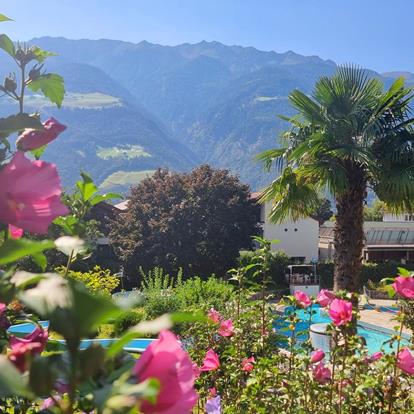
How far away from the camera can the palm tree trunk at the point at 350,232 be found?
7.92 meters

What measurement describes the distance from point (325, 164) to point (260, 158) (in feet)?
4.50

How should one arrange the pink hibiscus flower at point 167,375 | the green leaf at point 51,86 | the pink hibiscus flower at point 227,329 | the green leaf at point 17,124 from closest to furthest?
the pink hibiscus flower at point 167,375 < the green leaf at point 17,124 < the green leaf at point 51,86 < the pink hibiscus flower at point 227,329

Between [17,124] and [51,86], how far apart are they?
0.49 metres

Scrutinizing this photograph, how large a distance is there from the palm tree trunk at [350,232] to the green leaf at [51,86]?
7.13m

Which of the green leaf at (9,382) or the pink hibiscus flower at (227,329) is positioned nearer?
the green leaf at (9,382)

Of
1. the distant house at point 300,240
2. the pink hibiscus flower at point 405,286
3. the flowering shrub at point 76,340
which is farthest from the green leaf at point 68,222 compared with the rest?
the distant house at point 300,240

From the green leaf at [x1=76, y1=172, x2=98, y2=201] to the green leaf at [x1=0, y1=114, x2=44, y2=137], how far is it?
10.1 inches

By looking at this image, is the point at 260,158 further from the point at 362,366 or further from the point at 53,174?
the point at 53,174

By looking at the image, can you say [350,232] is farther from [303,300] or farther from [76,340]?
[76,340]

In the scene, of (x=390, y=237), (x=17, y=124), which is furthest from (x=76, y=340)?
(x=390, y=237)

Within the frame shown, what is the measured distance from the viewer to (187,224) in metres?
22.5

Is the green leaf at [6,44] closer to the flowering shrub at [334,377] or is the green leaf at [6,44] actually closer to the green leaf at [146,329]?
the green leaf at [146,329]

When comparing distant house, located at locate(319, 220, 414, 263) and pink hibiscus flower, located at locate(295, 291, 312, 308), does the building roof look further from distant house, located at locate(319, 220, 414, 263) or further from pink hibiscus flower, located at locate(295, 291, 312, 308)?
pink hibiscus flower, located at locate(295, 291, 312, 308)

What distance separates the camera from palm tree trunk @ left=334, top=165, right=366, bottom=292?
7918 mm
